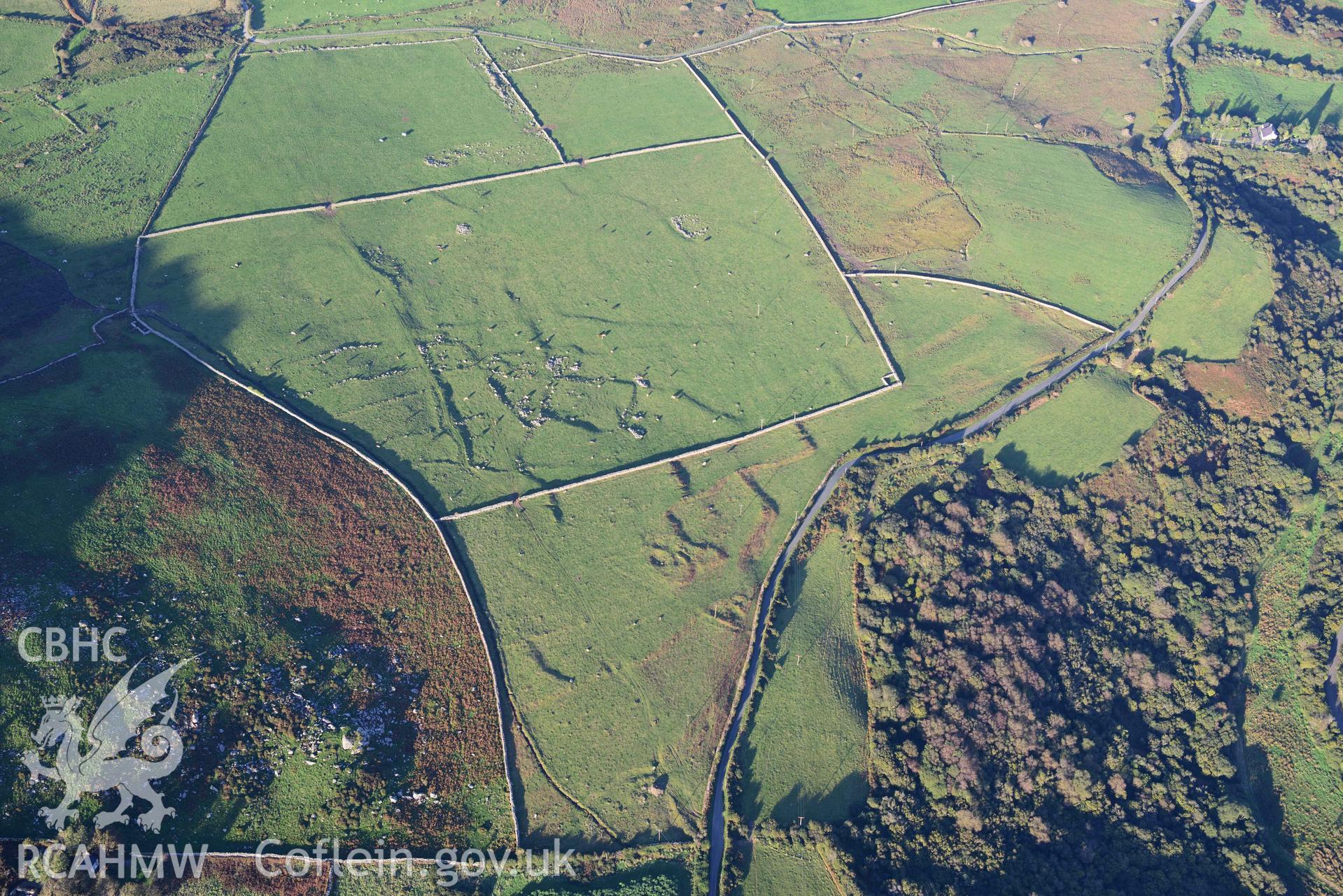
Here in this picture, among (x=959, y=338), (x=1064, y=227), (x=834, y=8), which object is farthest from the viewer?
(x=834, y=8)

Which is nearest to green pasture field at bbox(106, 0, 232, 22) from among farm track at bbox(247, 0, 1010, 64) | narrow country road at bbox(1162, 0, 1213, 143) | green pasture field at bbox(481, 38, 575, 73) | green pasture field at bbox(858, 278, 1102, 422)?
farm track at bbox(247, 0, 1010, 64)

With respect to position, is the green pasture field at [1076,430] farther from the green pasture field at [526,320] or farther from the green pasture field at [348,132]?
the green pasture field at [348,132]

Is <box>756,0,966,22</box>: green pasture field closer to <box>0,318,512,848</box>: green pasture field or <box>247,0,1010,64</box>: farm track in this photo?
<box>247,0,1010,64</box>: farm track

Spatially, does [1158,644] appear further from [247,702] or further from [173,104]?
[173,104]

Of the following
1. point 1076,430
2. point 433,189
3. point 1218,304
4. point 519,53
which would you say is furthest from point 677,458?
point 519,53

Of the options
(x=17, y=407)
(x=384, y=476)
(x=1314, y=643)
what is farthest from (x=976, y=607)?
(x=17, y=407)

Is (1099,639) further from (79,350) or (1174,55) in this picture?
(1174,55)
